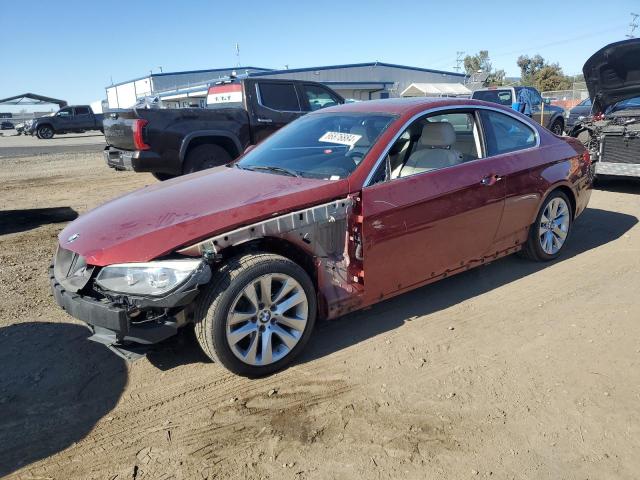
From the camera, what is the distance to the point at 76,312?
2967 mm

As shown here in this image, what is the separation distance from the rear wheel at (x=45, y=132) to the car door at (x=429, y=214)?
113ft

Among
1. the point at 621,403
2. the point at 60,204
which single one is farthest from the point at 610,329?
the point at 60,204

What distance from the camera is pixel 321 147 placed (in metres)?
3.99

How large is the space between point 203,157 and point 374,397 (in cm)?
611

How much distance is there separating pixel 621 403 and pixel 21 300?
15.2 ft

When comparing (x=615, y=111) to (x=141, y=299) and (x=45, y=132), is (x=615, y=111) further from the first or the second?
(x=45, y=132)

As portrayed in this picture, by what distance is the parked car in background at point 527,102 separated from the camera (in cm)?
1595

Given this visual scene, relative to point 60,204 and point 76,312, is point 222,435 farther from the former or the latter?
point 60,204

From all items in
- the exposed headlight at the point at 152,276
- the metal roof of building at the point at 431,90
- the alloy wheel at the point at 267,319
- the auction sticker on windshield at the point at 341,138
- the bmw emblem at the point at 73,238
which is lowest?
the alloy wheel at the point at 267,319

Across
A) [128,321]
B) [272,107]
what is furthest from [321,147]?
[272,107]

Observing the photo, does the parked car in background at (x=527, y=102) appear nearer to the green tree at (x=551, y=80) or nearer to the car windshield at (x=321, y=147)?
the car windshield at (x=321, y=147)

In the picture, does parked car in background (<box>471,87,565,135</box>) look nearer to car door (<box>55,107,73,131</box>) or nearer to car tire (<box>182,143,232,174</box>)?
car tire (<box>182,143,232,174</box>)

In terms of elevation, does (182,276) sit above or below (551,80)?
below

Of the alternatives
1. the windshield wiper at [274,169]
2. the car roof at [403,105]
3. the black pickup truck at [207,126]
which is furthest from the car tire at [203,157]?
the windshield wiper at [274,169]
